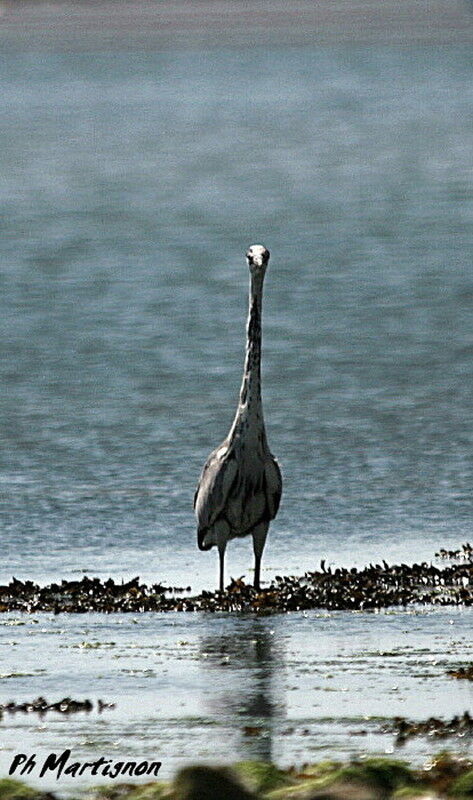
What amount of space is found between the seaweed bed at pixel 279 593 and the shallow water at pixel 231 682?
6.3 inches

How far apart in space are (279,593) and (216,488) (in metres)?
0.98

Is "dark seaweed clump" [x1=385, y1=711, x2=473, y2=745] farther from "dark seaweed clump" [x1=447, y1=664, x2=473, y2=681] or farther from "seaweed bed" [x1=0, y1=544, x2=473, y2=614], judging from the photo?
"seaweed bed" [x1=0, y1=544, x2=473, y2=614]

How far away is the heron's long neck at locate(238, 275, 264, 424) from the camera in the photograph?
11797 millimetres

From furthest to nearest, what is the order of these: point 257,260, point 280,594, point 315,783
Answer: point 257,260 < point 280,594 < point 315,783

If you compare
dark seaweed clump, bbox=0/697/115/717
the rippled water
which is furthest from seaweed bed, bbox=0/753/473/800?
the rippled water

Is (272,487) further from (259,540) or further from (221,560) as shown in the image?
(221,560)

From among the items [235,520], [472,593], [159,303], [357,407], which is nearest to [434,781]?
[472,593]

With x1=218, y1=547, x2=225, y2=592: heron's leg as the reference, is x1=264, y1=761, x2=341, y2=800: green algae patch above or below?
below

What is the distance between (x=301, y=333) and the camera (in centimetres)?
2286

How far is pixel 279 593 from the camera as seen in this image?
429 inches

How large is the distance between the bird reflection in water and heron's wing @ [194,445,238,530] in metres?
1.30

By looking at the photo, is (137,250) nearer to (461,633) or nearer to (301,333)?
(301,333)

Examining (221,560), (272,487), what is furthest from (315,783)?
(272,487)

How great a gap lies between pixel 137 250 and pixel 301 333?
9985 millimetres
